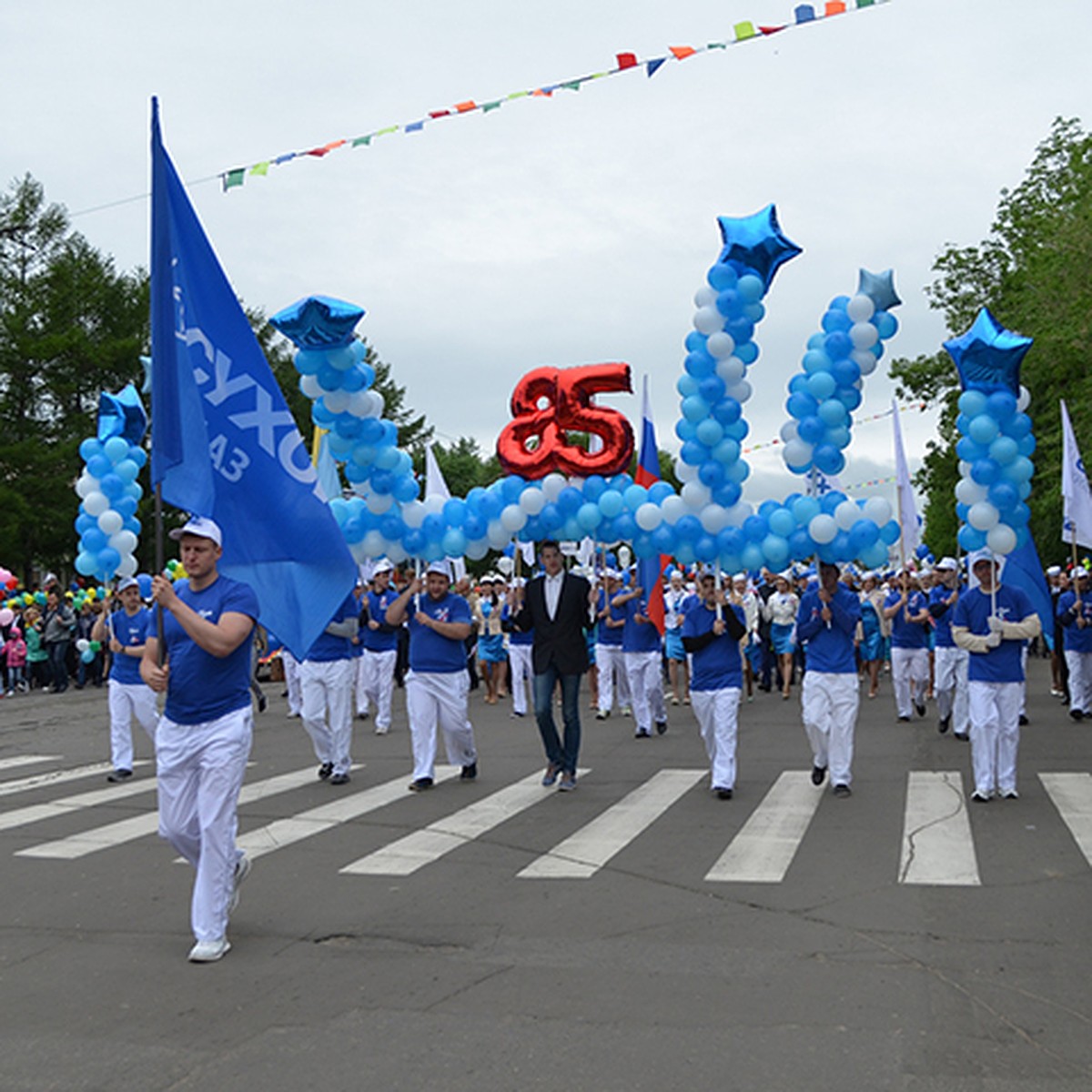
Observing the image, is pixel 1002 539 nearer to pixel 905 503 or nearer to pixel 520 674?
pixel 905 503

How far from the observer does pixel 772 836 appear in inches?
342

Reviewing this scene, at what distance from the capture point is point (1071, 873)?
746 cm

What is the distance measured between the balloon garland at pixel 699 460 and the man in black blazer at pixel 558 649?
651 mm

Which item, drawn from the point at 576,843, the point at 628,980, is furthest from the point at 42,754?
the point at 628,980

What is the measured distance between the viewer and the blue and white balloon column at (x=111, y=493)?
14.6 metres

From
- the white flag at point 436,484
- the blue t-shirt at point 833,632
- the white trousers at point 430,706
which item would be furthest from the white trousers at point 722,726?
the white flag at point 436,484

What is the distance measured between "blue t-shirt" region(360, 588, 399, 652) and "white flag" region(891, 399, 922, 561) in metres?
6.33

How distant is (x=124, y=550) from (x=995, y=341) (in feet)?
32.0

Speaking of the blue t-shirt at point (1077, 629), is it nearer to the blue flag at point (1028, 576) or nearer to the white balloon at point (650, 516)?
the blue flag at point (1028, 576)

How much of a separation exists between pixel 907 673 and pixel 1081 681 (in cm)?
207

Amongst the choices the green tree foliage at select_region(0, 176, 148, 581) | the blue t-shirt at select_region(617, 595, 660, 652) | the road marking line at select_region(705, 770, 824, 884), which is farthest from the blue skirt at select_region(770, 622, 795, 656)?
the green tree foliage at select_region(0, 176, 148, 581)

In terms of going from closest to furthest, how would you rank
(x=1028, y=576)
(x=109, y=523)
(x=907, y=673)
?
1. (x=1028, y=576)
2. (x=109, y=523)
3. (x=907, y=673)

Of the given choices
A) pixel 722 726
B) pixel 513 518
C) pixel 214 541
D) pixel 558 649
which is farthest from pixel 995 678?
pixel 214 541

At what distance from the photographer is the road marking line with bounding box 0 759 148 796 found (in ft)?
39.4
